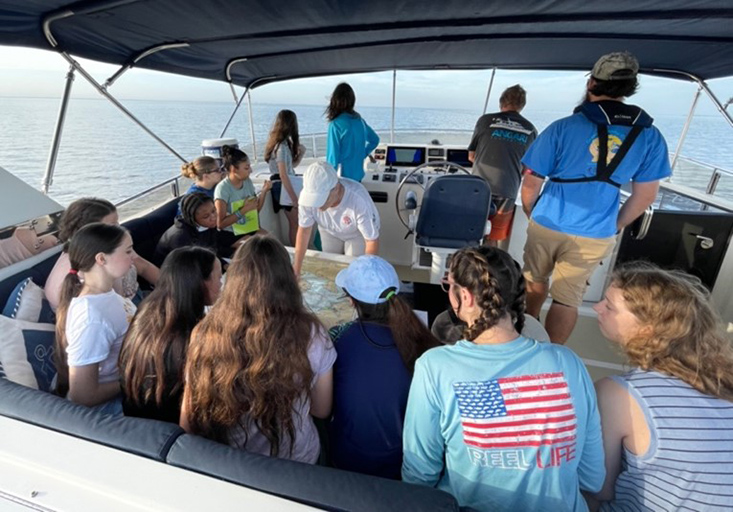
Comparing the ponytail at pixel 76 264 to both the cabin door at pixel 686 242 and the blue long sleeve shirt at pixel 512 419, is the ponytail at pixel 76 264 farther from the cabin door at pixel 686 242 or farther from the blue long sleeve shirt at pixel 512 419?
the cabin door at pixel 686 242

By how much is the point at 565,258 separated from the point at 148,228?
2.36 metres

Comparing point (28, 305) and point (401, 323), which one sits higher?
point (401, 323)

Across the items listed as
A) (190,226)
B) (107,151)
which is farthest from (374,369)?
(107,151)

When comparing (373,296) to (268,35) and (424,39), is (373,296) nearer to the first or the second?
(268,35)

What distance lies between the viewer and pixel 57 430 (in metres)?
0.88

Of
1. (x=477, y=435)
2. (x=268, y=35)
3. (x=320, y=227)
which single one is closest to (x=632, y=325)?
(x=477, y=435)

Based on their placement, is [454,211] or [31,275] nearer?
[31,275]

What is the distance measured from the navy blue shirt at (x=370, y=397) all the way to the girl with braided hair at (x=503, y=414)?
116 mm

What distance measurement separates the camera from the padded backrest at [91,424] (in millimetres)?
836

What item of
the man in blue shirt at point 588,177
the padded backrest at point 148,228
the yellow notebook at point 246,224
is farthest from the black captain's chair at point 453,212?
the padded backrest at point 148,228

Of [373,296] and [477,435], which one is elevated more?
[373,296]

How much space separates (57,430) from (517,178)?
9.30ft

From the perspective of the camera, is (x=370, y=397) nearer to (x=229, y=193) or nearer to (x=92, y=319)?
(x=92, y=319)

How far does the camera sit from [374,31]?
8.99 feet
